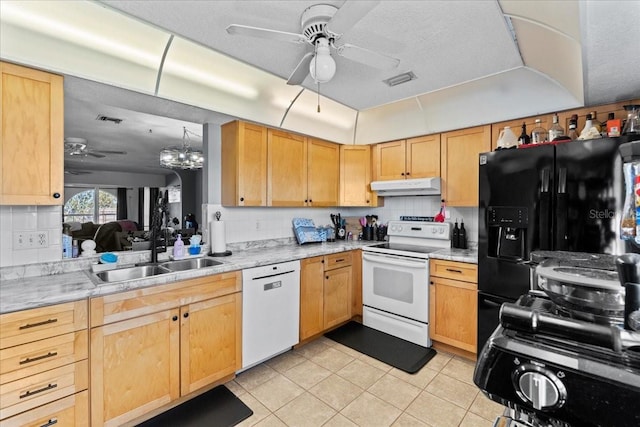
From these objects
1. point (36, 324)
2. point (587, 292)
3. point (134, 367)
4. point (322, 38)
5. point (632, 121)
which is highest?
point (322, 38)

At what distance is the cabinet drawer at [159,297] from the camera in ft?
5.47

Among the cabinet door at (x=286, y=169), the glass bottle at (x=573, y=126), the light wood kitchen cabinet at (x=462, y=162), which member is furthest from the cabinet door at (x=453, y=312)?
the cabinet door at (x=286, y=169)

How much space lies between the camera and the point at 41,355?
1.47 meters

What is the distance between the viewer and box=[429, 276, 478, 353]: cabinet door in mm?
2590

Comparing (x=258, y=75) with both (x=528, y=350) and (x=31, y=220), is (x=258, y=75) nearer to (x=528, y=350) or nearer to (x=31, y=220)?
(x=31, y=220)

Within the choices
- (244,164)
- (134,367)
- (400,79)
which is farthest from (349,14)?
(134,367)

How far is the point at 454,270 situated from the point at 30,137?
3223 mm

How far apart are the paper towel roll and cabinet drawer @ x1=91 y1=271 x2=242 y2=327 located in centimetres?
52

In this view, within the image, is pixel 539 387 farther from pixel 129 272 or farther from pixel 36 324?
pixel 129 272

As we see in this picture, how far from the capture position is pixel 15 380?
140cm

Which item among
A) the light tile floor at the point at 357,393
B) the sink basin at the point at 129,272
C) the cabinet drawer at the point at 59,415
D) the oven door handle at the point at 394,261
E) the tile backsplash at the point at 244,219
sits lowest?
the light tile floor at the point at 357,393

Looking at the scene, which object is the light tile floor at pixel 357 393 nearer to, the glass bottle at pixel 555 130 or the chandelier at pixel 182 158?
the glass bottle at pixel 555 130

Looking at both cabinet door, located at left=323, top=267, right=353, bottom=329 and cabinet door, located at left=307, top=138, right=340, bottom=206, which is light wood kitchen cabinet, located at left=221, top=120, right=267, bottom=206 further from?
cabinet door, located at left=323, top=267, right=353, bottom=329

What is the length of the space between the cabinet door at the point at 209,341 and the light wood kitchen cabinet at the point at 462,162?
7.58 ft
